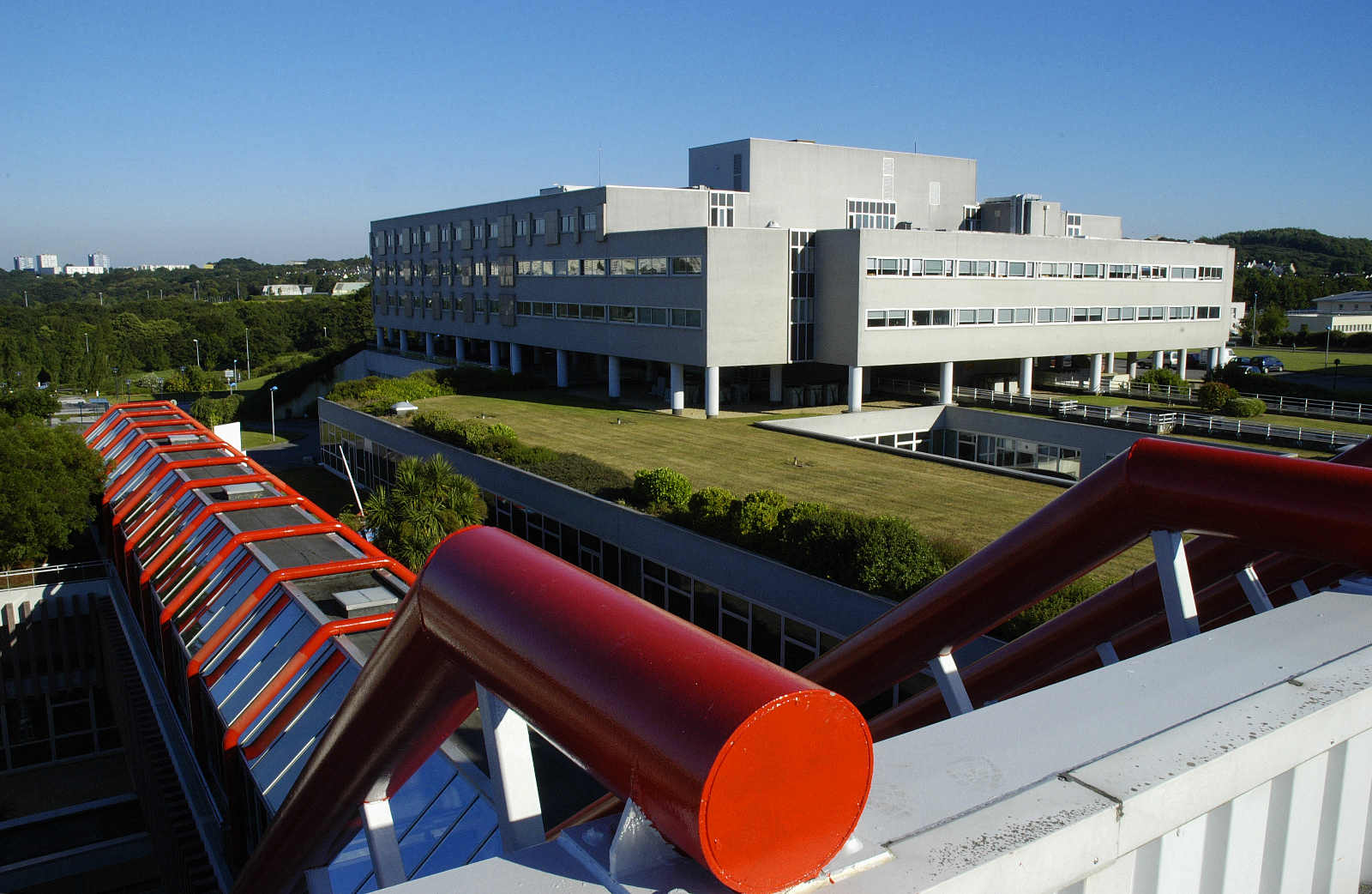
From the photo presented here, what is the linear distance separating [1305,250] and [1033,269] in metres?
174

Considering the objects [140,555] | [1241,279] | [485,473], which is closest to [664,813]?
[140,555]

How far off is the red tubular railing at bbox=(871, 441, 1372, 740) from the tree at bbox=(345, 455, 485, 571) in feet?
54.7

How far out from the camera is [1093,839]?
1996 mm

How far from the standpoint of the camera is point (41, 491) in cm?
2164

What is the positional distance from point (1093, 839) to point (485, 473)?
87.3 feet

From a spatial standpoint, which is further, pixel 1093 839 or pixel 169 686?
pixel 169 686

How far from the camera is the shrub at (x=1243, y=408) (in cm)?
3522

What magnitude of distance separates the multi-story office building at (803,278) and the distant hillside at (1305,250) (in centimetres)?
13285

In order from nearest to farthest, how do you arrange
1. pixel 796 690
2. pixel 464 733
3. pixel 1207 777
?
pixel 796 690 → pixel 1207 777 → pixel 464 733

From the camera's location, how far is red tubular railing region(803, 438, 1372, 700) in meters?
3.21

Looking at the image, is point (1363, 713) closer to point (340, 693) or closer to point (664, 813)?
point (664, 813)

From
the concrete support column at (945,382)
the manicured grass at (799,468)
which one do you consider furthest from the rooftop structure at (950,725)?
the concrete support column at (945,382)

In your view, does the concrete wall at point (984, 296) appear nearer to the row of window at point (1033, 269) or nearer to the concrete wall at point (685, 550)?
the row of window at point (1033, 269)

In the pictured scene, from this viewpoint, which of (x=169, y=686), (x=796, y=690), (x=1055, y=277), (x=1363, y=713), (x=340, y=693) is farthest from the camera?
(x=1055, y=277)
